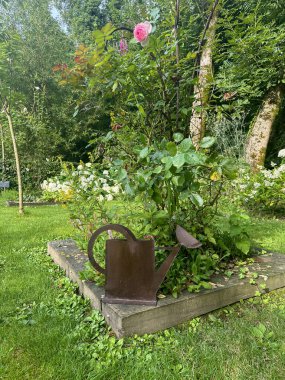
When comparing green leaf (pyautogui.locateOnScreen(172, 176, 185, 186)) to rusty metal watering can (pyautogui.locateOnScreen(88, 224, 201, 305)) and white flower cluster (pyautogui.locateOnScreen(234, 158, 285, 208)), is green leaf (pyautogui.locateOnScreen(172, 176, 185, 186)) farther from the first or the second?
white flower cluster (pyautogui.locateOnScreen(234, 158, 285, 208))

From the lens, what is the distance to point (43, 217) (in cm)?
497

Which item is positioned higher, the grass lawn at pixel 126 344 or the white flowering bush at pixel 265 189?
the white flowering bush at pixel 265 189

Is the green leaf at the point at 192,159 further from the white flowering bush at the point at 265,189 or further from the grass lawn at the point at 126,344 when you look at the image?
the white flowering bush at the point at 265,189

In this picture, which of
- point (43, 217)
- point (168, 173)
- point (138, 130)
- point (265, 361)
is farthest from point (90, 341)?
point (43, 217)

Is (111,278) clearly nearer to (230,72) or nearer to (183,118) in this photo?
(183,118)

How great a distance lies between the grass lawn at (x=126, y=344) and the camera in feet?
4.41

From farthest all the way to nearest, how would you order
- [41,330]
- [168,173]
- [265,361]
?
1. [41,330]
2. [168,173]
3. [265,361]

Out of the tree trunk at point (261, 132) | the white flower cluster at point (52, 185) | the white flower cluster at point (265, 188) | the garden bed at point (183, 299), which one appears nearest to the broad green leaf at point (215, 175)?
the garden bed at point (183, 299)

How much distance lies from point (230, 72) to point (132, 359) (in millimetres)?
7033

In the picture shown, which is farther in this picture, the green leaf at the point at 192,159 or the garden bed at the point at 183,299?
the garden bed at the point at 183,299

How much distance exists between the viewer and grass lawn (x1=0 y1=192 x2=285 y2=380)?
134cm

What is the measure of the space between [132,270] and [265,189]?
360cm

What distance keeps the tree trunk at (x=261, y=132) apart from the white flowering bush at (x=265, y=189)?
1.51 meters

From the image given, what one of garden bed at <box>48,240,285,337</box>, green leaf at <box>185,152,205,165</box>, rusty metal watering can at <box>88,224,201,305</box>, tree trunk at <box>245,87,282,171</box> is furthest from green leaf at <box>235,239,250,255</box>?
tree trunk at <box>245,87,282,171</box>
